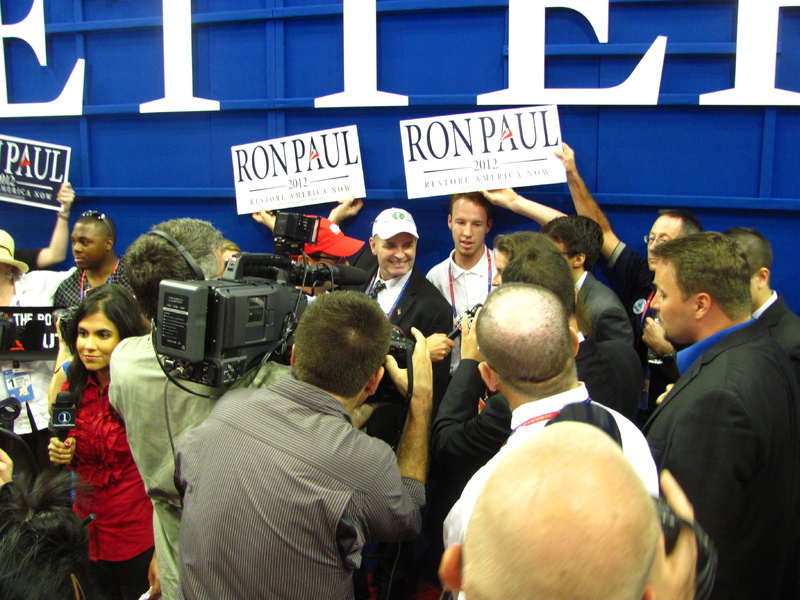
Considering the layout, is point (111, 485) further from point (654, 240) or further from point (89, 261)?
point (654, 240)

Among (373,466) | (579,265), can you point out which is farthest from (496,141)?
(373,466)

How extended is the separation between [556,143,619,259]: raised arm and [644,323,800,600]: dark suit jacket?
1.60 meters

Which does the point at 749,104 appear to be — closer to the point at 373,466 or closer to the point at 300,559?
the point at 373,466

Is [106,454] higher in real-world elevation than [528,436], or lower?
lower

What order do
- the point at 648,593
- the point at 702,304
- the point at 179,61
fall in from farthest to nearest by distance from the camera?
the point at 179,61 → the point at 702,304 → the point at 648,593

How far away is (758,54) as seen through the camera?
3.36 m

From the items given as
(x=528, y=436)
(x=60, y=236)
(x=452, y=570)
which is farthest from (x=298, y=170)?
(x=452, y=570)

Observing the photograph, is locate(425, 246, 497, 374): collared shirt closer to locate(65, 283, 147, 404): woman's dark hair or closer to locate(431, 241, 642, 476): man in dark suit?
locate(431, 241, 642, 476): man in dark suit

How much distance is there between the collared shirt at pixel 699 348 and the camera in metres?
2.12

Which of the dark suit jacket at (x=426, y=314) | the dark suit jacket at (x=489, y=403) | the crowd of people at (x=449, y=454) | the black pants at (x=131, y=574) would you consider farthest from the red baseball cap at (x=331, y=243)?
the black pants at (x=131, y=574)

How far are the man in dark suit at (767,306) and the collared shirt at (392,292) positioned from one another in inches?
65.6

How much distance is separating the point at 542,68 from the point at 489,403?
2.40 m

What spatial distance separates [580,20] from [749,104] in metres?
1.04

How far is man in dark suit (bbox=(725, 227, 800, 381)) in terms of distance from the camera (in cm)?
276
